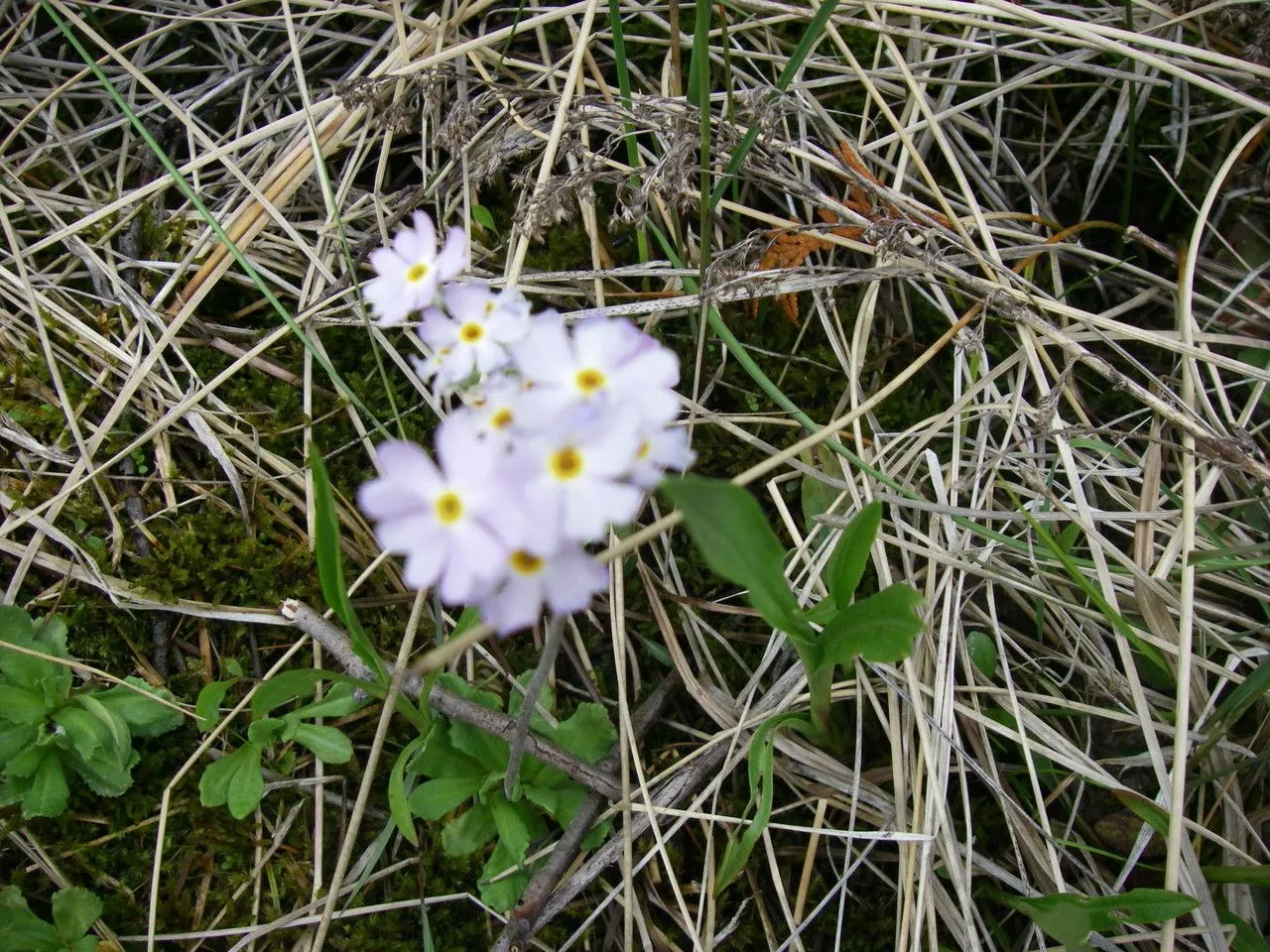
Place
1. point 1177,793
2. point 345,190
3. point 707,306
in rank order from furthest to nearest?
point 345,190 → point 707,306 → point 1177,793

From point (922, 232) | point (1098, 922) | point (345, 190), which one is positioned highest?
point (345, 190)

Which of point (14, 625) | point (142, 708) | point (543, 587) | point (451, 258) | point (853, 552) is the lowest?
point (142, 708)

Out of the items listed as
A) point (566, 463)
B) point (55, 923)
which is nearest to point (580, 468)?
point (566, 463)

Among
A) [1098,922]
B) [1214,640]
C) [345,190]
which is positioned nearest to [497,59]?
[345,190]

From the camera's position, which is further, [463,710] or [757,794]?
[463,710]

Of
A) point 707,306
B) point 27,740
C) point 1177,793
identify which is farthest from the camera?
point 707,306

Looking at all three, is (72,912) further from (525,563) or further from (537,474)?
(537,474)

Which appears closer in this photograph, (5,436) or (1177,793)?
(1177,793)

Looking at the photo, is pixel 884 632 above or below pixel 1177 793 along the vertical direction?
above

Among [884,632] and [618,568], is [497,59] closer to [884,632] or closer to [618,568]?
[618,568]
